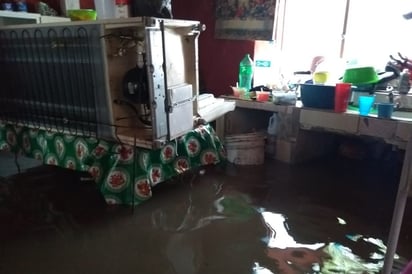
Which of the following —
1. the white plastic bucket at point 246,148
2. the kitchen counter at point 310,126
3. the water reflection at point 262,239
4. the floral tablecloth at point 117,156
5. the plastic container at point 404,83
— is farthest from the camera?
the white plastic bucket at point 246,148

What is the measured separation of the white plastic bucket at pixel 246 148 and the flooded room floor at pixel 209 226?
22 cm

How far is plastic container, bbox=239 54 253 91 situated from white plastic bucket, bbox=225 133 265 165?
536 mm

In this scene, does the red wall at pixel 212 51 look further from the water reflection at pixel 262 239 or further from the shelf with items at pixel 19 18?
the water reflection at pixel 262 239

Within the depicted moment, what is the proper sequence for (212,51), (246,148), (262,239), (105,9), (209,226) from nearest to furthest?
(262,239) < (209,226) < (105,9) < (246,148) < (212,51)

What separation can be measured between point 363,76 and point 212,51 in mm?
1585

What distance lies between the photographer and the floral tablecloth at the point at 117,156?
6.00 feet

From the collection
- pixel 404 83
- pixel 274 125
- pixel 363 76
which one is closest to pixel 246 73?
pixel 274 125

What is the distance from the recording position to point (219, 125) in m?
2.92

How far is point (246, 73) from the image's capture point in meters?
3.01

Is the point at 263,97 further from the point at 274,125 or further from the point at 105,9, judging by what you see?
the point at 105,9

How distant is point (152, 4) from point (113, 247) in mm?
1258

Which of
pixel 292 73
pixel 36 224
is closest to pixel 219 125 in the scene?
pixel 292 73

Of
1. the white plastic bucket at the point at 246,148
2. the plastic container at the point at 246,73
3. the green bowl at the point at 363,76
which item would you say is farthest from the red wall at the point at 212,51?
the green bowl at the point at 363,76

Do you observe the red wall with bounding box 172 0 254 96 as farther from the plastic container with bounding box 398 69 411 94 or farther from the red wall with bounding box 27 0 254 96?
the plastic container with bounding box 398 69 411 94
